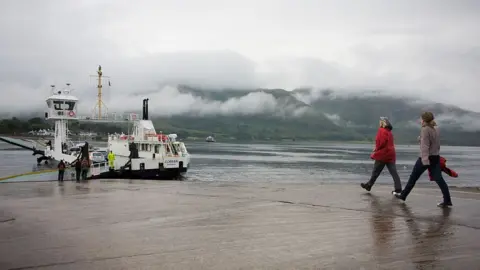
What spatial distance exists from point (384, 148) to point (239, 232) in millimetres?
5892

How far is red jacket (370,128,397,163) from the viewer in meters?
10.6

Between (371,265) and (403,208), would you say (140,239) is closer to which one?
(371,265)

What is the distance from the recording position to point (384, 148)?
35.2ft

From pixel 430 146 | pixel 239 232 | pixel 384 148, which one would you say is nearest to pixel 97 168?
pixel 384 148

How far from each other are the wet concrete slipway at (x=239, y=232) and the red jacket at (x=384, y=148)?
1133 mm

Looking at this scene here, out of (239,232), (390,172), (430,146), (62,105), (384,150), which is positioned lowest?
(239,232)

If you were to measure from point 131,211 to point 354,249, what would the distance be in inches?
173

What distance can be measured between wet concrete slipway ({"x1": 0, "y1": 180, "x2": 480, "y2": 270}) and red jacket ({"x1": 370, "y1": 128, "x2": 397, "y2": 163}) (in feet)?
3.72

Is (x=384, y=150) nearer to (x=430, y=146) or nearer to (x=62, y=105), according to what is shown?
(x=430, y=146)

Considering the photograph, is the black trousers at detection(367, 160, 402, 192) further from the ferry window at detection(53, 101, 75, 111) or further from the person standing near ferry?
the ferry window at detection(53, 101, 75, 111)

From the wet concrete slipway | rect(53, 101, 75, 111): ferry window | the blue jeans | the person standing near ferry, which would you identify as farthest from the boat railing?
the person standing near ferry

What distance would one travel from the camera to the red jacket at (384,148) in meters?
10.6

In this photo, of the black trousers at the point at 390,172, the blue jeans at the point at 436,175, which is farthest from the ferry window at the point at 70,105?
the blue jeans at the point at 436,175

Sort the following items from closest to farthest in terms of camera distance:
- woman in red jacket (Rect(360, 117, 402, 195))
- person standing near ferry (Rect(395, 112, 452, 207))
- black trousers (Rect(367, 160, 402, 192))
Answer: person standing near ferry (Rect(395, 112, 452, 207))
black trousers (Rect(367, 160, 402, 192))
woman in red jacket (Rect(360, 117, 402, 195))
